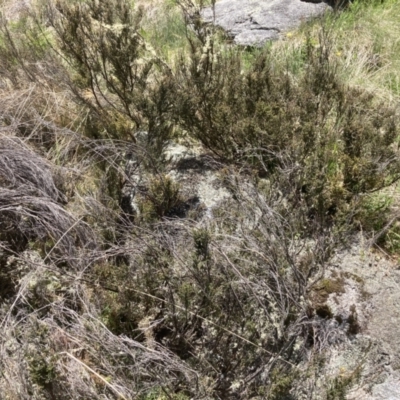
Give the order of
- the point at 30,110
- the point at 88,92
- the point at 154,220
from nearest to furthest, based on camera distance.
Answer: the point at 154,220 < the point at 30,110 < the point at 88,92

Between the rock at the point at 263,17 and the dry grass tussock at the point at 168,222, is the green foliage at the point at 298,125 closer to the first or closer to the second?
the dry grass tussock at the point at 168,222

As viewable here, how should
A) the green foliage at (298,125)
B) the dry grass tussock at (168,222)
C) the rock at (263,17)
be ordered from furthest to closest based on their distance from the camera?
the rock at (263,17) < the green foliage at (298,125) < the dry grass tussock at (168,222)

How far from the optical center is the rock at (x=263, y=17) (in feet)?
17.6

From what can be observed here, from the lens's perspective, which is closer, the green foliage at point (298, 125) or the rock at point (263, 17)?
the green foliage at point (298, 125)

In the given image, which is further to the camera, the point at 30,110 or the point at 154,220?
the point at 30,110

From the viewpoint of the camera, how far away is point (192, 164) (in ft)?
11.4

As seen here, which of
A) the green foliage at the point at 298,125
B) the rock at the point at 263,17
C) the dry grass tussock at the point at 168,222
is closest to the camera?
the dry grass tussock at the point at 168,222

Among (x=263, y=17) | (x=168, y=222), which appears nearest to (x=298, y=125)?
(x=168, y=222)

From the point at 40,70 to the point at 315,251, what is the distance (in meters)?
2.96

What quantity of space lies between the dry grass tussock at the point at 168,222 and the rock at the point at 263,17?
5.89ft

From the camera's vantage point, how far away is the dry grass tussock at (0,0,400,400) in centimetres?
220

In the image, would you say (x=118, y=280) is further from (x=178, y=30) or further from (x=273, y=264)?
(x=178, y=30)

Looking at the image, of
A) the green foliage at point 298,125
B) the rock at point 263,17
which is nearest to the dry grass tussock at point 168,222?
the green foliage at point 298,125

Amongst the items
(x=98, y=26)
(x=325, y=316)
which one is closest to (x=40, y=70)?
(x=98, y=26)
